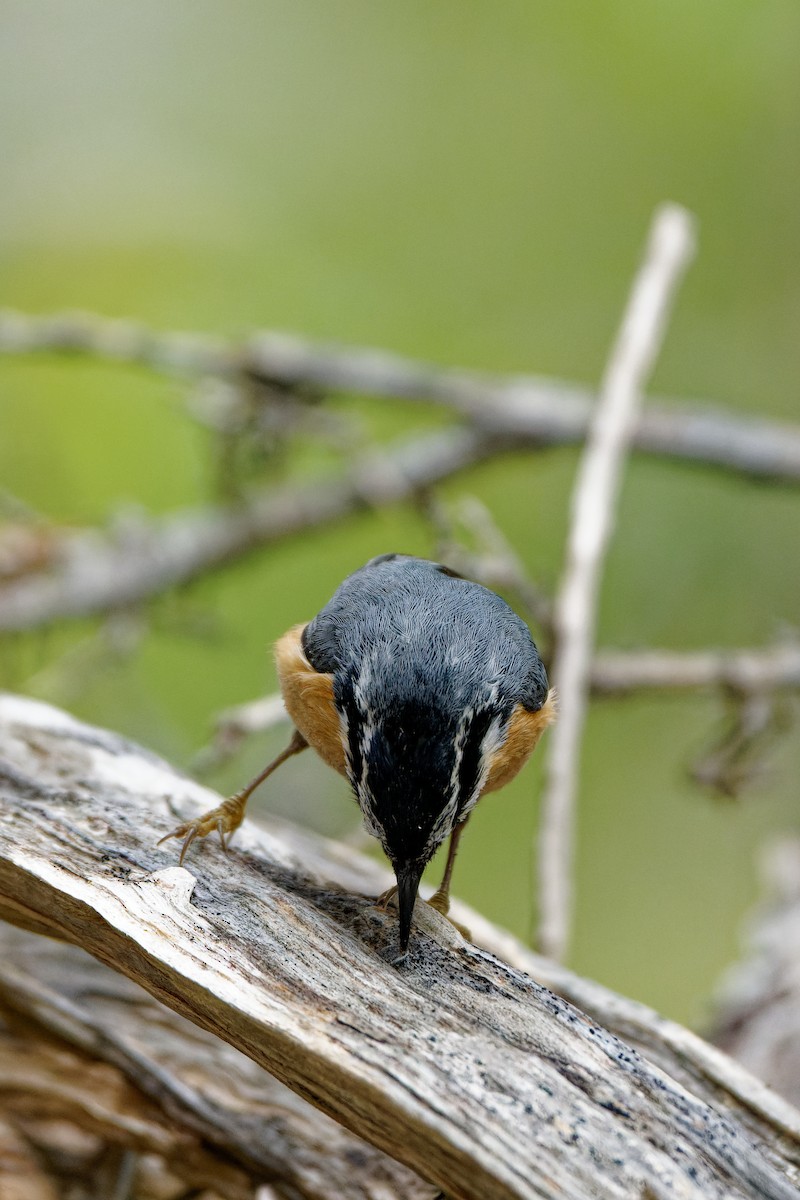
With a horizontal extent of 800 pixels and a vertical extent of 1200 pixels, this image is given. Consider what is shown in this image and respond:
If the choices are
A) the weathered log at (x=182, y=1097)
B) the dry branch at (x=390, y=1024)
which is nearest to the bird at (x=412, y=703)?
the dry branch at (x=390, y=1024)

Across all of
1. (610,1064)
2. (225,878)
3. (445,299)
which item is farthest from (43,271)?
(610,1064)

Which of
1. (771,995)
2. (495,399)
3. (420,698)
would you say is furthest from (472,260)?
(420,698)

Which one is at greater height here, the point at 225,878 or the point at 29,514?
the point at 29,514

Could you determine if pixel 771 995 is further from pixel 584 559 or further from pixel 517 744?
pixel 584 559

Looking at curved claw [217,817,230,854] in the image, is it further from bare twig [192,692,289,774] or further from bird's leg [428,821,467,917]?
bare twig [192,692,289,774]

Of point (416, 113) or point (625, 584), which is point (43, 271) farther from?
point (625, 584)

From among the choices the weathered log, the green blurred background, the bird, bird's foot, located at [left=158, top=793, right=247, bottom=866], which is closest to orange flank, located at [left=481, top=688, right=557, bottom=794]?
the bird
